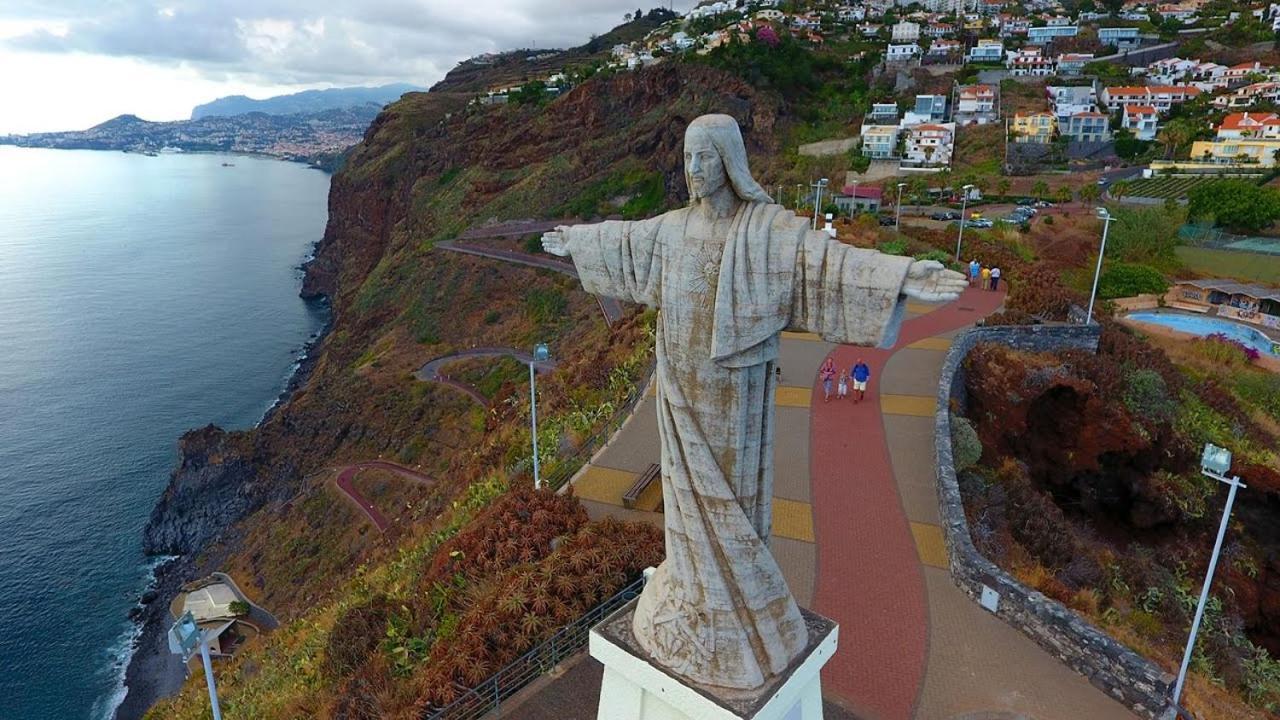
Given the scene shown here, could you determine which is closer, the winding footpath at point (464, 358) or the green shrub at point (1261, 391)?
the green shrub at point (1261, 391)

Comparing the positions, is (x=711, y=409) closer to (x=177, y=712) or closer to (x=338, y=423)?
(x=177, y=712)

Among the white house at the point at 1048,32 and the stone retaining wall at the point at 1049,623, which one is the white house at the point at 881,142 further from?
the stone retaining wall at the point at 1049,623

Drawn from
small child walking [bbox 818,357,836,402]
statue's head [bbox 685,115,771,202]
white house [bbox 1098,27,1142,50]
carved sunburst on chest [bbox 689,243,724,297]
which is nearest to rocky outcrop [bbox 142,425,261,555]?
small child walking [bbox 818,357,836,402]

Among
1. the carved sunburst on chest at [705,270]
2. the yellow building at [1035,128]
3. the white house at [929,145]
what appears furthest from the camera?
the yellow building at [1035,128]

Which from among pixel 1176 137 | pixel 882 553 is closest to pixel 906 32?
pixel 1176 137

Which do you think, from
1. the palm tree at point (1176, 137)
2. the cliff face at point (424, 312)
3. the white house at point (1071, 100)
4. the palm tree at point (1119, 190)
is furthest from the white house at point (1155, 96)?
the cliff face at point (424, 312)

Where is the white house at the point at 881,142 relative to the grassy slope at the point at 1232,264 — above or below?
above

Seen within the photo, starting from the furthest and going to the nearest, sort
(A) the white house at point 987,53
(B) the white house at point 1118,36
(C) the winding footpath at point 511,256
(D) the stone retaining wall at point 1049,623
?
(B) the white house at point 1118,36 → (A) the white house at point 987,53 → (C) the winding footpath at point 511,256 → (D) the stone retaining wall at point 1049,623

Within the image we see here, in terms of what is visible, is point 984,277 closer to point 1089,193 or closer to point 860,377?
point 860,377
